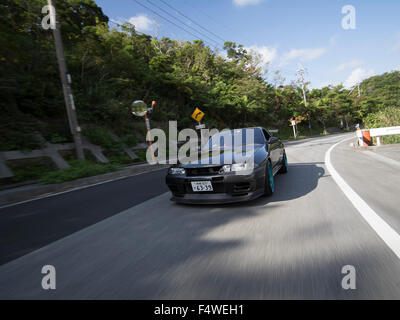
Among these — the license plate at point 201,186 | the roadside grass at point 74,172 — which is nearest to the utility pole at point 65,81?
the roadside grass at point 74,172

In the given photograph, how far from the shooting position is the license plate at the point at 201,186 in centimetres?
349

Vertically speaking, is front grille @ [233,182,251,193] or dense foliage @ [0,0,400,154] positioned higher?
dense foliage @ [0,0,400,154]

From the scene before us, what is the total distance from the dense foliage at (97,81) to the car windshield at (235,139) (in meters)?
8.23

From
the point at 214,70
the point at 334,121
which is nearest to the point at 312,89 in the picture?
the point at 334,121

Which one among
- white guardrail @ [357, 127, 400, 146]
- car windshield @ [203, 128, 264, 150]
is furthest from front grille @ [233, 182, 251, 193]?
white guardrail @ [357, 127, 400, 146]

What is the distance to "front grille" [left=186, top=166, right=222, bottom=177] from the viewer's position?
11.5 ft

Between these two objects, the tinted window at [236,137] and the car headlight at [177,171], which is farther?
the tinted window at [236,137]

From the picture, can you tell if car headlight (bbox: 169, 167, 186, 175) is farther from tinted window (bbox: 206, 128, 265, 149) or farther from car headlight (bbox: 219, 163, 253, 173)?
tinted window (bbox: 206, 128, 265, 149)

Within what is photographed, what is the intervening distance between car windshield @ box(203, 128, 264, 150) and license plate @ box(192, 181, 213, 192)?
1.29 metres

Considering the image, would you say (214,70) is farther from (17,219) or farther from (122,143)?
(17,219)

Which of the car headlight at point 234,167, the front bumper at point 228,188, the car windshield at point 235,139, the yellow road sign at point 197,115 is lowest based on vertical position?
the front bumper at point 228,188

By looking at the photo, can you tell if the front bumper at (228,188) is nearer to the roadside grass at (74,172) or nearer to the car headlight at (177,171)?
the car headlight at (177,171)

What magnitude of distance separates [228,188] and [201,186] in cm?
40

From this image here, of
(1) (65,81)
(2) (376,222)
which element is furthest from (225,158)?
(1) (65,81)
